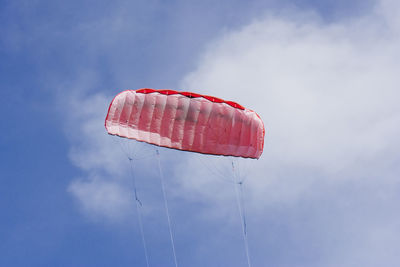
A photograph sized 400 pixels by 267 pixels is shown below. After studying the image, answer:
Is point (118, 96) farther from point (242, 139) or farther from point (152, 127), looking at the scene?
point (242, 139)

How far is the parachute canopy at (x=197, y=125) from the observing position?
21609mm

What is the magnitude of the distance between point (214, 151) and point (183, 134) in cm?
196

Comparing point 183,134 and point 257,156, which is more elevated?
point 183,134

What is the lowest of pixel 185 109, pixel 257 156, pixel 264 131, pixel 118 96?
pixel 257 156

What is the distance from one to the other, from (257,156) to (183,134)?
4367 mm

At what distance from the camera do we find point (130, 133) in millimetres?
22250

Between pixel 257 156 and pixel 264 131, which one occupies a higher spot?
pixel 264 131

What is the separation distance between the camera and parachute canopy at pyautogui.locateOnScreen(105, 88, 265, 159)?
70.9ft

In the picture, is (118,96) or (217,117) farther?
(118,96)

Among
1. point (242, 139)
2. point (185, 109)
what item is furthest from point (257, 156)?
point (185, 109)

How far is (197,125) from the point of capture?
71.1ft

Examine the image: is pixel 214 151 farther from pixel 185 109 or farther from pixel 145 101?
pixel 145 101

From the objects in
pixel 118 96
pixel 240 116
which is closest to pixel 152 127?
pixel 118 96

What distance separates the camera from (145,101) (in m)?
22.1
